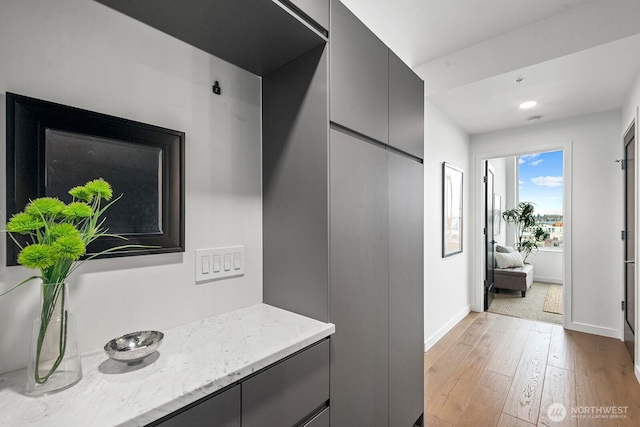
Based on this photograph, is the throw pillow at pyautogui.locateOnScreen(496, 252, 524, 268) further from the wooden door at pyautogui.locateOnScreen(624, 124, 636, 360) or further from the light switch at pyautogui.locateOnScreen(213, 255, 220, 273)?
the light switch at pyautogui.locateOnScreen(213, 255, 220, 273)

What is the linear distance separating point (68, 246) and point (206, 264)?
1.94 feet

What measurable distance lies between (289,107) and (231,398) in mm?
1146

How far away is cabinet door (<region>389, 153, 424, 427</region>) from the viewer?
170 cm

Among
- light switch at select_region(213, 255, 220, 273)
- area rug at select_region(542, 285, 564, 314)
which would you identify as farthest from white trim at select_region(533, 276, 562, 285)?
light switch at select_region(213, 255, 220, 273)

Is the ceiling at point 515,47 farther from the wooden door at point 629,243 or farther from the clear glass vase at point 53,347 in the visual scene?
the clear glass vase at point 53,347

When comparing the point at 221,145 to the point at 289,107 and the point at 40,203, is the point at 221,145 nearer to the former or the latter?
the point at 289,107

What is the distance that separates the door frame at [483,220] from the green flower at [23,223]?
455 centimetres

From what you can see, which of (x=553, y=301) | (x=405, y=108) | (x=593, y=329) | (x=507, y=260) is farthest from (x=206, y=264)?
(x=553, y=301)

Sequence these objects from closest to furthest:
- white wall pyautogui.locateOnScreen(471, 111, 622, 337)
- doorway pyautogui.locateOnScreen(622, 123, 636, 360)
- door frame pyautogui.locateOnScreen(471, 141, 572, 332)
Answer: doorway pyautogui.locateOnScreen(622, 123, 636, 360) → white wall pyautogui.locateOnScreen(471, 111, 622, 337) → door frame pyautogui.locateOnScreen(471, 141, 572, 332)

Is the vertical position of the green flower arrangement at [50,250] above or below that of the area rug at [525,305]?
above

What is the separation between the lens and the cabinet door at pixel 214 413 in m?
0.77

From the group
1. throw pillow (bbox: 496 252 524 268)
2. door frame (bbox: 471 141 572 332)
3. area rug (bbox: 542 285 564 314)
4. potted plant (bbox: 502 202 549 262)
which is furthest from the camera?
potted plant (bbox: 502 202 549 262)

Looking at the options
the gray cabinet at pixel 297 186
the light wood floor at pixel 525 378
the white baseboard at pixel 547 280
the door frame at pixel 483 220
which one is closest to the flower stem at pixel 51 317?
the gray cabinet at pixel 297 186

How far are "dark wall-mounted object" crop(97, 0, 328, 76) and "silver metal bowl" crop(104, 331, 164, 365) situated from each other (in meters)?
1.10
